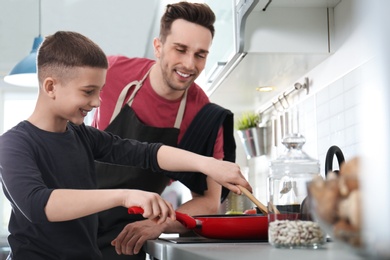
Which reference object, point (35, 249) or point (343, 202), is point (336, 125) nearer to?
point (35, 249)

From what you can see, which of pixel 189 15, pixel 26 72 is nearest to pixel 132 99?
pixel 189 15

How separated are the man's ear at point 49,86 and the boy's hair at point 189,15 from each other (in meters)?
0.61

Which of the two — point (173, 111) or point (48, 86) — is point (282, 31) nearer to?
point (173, 111)

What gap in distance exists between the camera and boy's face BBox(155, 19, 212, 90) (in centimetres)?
200

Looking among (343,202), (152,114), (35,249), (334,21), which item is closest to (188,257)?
(35,249)

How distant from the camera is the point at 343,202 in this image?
16.3 inches

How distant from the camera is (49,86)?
5.13 ft

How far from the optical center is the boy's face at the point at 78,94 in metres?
1.50

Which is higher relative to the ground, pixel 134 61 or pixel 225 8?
pixel 225 8

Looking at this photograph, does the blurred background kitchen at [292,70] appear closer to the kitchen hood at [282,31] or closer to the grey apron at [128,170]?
the kitchen hood at [282,31]

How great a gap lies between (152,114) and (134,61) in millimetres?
238

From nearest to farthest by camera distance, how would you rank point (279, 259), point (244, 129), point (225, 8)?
point (279, 259) < point (225, 8) < point (244, 129)

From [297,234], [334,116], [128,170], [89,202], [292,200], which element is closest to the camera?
[297,234]

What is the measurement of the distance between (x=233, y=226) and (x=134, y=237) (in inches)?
14.4
